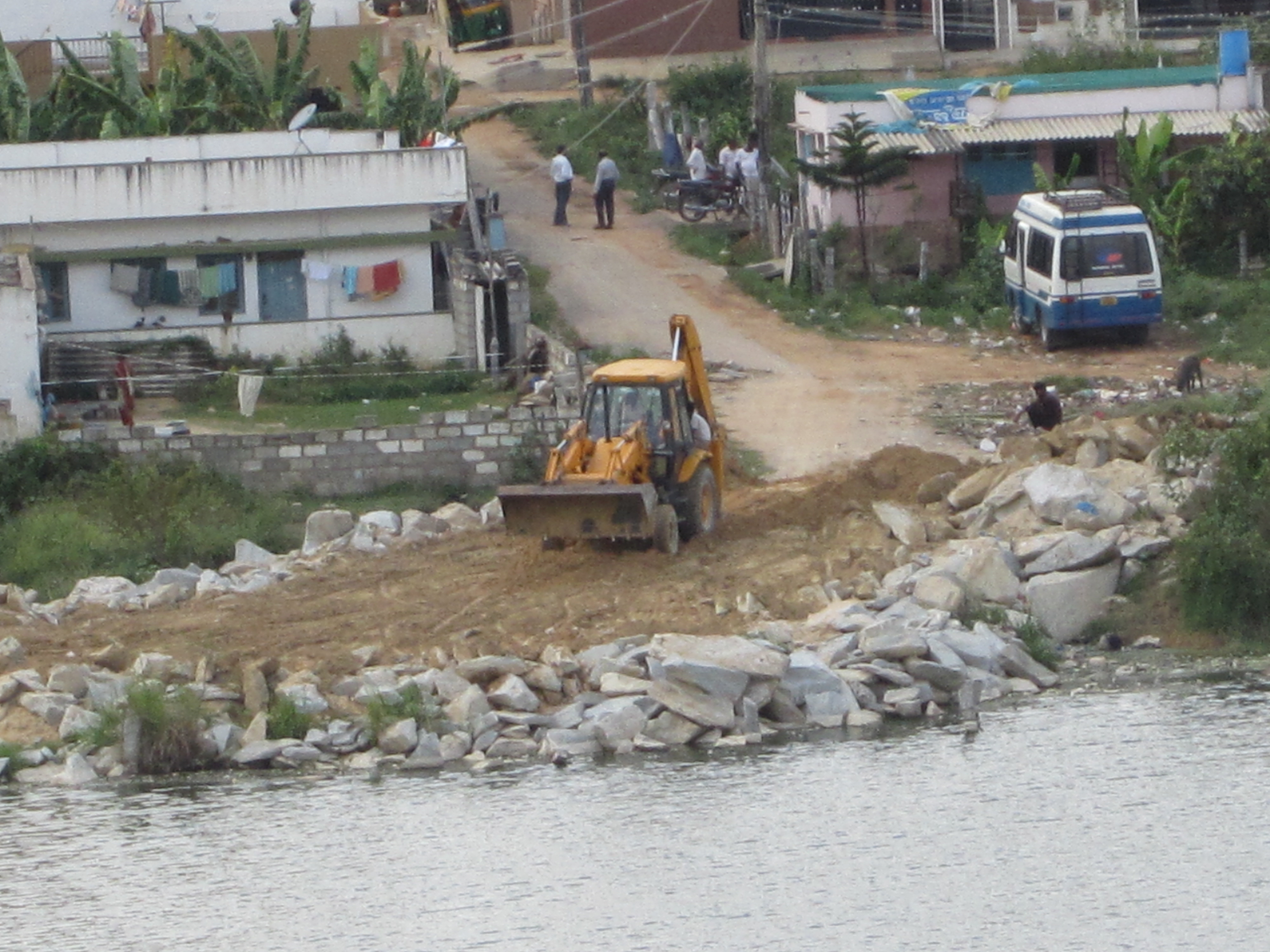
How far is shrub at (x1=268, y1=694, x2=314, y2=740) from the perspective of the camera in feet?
54.0

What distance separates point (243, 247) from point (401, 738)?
1458 centimetres

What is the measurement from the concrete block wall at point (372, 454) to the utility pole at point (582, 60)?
17050mm

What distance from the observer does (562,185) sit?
3450cm

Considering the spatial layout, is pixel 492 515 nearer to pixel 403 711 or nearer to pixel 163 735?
pixel 403 711

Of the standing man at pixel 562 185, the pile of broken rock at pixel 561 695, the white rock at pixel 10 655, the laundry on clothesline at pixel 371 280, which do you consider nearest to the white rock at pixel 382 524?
the pile of broken rock at pixel 561 695

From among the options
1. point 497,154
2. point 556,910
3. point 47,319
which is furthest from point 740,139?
point 556,910

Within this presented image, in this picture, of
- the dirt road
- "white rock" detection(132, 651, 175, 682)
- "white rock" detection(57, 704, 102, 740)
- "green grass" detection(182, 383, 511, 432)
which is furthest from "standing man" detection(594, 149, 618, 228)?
"white rock" detection(57, 704, 102, 740)

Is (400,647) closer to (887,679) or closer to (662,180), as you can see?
(887,679)

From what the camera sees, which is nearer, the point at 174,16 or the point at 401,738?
the point at 401,738

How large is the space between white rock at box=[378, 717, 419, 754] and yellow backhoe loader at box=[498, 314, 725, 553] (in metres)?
2.56

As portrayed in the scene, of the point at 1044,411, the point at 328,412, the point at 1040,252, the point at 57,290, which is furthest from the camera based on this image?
the point at 57,290

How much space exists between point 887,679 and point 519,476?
24.4 ft

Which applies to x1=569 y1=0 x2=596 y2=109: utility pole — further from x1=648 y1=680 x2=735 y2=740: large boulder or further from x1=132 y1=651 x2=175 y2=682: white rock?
x1=648 y1=680 x2=735 y2=740: large boulder

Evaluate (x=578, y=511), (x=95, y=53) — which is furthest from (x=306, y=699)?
(x=95, y=53)
